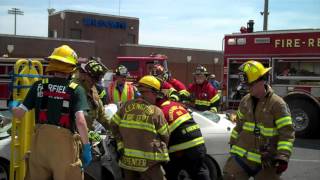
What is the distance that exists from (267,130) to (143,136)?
1.15 metres

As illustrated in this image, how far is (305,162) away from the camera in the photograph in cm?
927

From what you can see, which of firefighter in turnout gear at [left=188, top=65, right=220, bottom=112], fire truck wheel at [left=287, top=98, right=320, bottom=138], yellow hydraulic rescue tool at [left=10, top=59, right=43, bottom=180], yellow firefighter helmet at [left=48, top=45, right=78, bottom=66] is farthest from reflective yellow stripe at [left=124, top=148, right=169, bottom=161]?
fire truck wheel at [left=287, top=98, right=320, bottom=138]

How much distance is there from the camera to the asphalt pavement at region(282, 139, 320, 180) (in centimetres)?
815

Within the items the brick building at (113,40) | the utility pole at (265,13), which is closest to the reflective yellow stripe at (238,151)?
the utility pole at (265,13)

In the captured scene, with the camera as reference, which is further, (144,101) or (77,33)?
(77,33)

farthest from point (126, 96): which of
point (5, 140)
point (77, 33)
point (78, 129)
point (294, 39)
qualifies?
point (77, 33)

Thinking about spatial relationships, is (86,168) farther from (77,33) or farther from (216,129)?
(77,33)

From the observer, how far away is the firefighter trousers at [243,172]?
457cm

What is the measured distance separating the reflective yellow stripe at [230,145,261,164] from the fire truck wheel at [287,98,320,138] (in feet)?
25.0

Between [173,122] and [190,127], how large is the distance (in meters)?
0.21

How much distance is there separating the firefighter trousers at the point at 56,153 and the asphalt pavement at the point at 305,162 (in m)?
4.62

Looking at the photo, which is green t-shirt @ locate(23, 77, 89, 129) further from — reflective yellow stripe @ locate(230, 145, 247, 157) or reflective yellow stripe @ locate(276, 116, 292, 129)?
reflective yellow stripe @ locate(276, 116, 292, 129)

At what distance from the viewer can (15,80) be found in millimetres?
5312

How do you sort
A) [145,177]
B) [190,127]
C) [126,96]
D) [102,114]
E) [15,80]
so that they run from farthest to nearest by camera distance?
[126,96], [102,114], [15,80], [190,127], [145,177]
